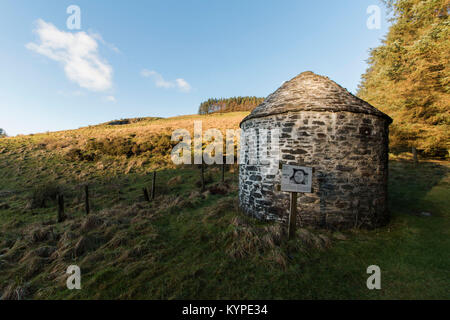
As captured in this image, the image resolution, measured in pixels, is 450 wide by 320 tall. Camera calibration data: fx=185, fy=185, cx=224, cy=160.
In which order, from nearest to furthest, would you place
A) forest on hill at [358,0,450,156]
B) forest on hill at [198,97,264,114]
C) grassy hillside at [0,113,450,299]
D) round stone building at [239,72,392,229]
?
1. grassy hillside at [0,113,450,299]
2. round stone building at [239,72,392,229]
3. forest on hill at [358,0,450,156]
4. forest on hill at [198,97,264,114]

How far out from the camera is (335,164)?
19.5 feet

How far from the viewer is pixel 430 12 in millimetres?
11047

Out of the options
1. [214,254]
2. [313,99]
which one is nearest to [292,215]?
[214,254]

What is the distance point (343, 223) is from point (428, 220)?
11.4 ft

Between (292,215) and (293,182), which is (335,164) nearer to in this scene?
(293,182)

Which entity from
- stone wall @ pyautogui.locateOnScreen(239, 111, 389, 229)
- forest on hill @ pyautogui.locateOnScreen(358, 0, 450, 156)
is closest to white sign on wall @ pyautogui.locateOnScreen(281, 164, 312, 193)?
stone wall @ pyautogui.locateOnScreen(239, 111, 389, 229)

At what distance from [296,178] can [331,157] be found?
5.14ft

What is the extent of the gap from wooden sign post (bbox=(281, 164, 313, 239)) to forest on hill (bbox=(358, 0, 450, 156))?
1174 centimetres

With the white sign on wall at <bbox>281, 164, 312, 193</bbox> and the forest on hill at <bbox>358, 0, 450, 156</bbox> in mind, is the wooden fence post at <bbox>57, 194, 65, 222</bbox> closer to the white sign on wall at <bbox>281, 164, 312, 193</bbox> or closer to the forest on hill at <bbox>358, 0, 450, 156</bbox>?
the white sign on wall at <bbox>281, 164, 312, 193</bbox>

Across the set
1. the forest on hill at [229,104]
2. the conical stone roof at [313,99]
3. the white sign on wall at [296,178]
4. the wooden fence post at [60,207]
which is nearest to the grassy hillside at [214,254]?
the wooden fence post at [60,207]

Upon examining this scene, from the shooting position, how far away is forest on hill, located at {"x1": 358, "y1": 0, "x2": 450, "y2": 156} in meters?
10.5

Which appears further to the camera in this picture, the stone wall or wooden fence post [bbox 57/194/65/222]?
wooden fence post [bbox 57/194/65/222]

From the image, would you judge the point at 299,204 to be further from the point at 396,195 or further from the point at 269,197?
the point at 396,195
